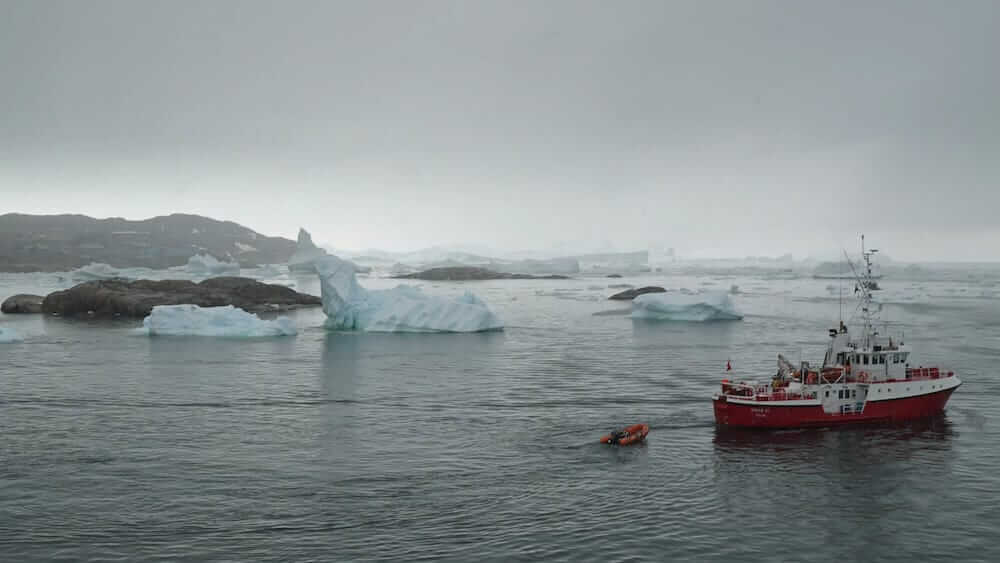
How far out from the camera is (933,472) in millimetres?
24141

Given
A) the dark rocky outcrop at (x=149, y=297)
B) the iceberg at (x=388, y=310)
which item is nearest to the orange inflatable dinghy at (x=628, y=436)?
the iceberg at (x=388, y=310)

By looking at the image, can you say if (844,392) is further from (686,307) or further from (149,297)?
(149,297)

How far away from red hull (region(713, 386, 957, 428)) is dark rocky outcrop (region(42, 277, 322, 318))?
62.0 m

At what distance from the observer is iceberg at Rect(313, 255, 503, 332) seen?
6053 cm

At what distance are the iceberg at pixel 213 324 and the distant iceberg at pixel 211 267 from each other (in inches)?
3372

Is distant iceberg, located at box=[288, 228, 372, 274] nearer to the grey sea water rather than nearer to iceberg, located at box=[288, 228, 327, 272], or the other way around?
iceberg, located at box=[288, 228, 327, 272]

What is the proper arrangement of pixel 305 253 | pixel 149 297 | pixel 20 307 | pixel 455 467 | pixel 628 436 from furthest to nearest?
pixel 305 253 < pixel 20 307 < pixel 149 297 < pixel 628 436 < pixel 455 467

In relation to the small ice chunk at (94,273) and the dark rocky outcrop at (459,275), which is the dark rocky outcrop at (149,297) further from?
the dark rocky outcrop at (459,275)

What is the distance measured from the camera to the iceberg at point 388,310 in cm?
6053

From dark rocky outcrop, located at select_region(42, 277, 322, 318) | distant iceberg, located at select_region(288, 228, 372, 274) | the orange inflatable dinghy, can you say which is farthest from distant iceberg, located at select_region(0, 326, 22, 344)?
distant iceberg, located at select_region(288, 228, 372, 274)

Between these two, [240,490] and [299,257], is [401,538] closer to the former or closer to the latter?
[240,490]

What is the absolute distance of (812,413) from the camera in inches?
1172

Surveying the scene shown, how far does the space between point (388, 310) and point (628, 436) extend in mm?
38223

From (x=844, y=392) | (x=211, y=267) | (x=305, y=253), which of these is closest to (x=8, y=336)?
(x=844, y=392)
